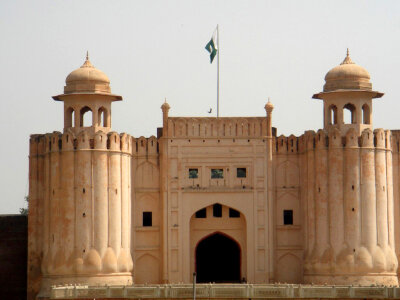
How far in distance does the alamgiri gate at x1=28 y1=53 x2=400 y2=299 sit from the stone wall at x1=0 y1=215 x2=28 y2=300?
2240 millimetres

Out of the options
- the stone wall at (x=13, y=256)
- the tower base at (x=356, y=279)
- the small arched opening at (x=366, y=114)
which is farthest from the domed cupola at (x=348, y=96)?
the stone wall at (x=13, y=256)

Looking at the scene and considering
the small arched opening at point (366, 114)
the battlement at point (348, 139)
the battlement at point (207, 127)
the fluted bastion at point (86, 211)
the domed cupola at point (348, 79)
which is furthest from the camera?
the battlement at point (207, 127)

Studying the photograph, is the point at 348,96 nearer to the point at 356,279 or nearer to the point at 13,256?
the point at 356,279

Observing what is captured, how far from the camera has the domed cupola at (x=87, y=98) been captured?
163 feet

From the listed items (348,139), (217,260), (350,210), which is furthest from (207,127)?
(350,210)

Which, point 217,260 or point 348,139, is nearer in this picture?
point 348,139

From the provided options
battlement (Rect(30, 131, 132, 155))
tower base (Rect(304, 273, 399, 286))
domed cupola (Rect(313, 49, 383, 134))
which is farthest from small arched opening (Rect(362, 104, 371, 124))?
battlement (Rect(30, 131, 132, 155))

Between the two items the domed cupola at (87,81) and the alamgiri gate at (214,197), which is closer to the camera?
the alamgiri gate at (214,197)

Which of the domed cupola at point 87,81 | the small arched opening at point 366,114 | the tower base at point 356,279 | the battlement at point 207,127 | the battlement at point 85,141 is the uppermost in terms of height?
the domed cupola at point 87,81

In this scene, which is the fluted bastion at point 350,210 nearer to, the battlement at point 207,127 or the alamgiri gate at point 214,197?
the alamgiri gate at point 214,197

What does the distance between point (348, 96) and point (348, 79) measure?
0.74 meters

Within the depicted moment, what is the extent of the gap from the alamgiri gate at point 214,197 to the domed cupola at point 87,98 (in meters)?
0.05

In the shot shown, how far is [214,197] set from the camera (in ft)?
167

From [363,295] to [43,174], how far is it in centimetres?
1496
